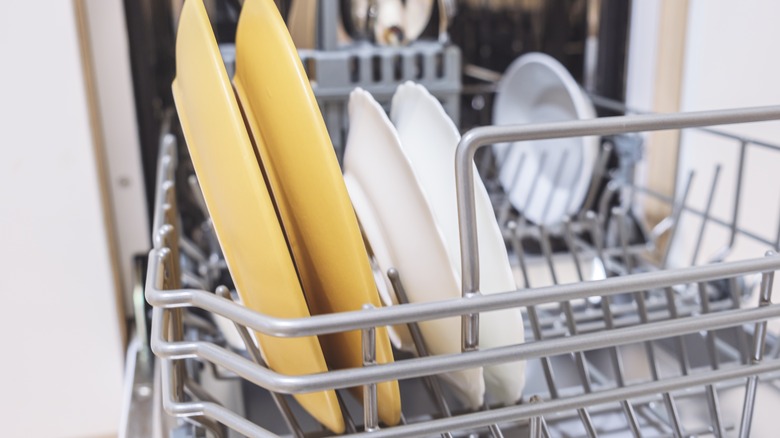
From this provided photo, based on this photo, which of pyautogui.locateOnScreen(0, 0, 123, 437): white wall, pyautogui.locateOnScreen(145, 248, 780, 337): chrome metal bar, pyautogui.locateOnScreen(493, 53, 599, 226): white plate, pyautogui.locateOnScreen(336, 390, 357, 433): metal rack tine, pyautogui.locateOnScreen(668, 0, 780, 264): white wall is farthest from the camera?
pyautogui.locateOnScreen(493, 53, 599, 226): white plate

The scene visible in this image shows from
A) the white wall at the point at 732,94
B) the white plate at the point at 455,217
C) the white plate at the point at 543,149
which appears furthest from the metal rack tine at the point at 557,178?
the white plate at the point at 455,217

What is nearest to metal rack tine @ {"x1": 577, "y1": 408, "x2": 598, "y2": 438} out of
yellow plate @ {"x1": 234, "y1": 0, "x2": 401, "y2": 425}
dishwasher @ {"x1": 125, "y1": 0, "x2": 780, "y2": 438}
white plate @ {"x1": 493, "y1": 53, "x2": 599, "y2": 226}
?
dishwasher @ {"x1": 125, "y1": 0, "x2": 780, "y2": 438}

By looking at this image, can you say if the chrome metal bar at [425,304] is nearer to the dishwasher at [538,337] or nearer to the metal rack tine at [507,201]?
the dishwasher at [538,337]

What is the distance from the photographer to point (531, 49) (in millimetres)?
983

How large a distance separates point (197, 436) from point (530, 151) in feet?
2.07

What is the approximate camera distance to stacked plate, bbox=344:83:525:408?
44 cm

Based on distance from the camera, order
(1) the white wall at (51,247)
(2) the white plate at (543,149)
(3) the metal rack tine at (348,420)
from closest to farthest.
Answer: (3) the metal rack tine at (348,420)
(1) the white wall at (51,247)
(2) the white plate at (543,149)

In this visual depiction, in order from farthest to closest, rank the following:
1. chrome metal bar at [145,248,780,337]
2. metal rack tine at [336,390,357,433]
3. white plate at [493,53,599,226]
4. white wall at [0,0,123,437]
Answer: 1. white plate at [493,53,599,226]
2. white wall at [0,0,123,437]
3. metal rack tine at [336,390,357,433]
4. chrome metal bar at [145,248,780,337]

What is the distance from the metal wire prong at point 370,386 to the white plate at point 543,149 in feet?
1.75

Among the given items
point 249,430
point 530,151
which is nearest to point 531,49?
point 530,151

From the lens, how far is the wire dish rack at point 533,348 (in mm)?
350

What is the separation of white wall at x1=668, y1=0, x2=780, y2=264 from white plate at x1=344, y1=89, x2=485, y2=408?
44 centimetres

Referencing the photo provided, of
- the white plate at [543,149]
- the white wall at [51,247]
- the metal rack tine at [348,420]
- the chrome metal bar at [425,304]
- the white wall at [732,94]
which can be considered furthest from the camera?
the white plate at [543,149]

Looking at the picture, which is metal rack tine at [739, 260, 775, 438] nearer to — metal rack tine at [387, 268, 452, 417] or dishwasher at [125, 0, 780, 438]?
dishwasher at [125, 0, 780, 438]
